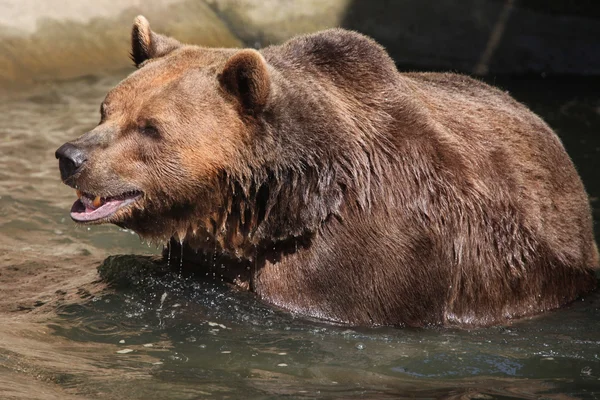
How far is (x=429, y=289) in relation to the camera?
7.19 metres

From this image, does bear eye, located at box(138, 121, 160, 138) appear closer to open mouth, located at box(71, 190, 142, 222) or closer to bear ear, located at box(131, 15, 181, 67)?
open mouth, located at box(71, 190, 142, 222)

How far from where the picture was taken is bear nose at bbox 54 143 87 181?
6.42 metres

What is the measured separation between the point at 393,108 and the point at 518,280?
5.60 feet

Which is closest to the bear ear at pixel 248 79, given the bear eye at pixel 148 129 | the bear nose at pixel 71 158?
the bear eye at pixel 148 129

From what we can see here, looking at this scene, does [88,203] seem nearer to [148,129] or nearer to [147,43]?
[148,129]

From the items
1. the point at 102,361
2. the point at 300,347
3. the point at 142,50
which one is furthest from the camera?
the point at 142,50

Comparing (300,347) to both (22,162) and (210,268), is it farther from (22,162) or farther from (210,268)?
(22,162)

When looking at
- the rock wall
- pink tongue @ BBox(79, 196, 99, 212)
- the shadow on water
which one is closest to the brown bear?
pink tongue @ BBox(79, 196, 99, 212)

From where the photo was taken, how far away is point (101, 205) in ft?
22.0

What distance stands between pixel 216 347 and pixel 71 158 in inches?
62.7

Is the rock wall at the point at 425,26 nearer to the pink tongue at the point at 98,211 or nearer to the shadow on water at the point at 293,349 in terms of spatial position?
the shadow on water at the point at 293,349

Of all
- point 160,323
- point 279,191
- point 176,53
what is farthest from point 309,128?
point 160,323

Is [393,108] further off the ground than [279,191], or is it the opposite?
[393,108]

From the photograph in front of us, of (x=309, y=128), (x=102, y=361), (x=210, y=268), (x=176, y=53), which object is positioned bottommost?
(x=102, y=361)
